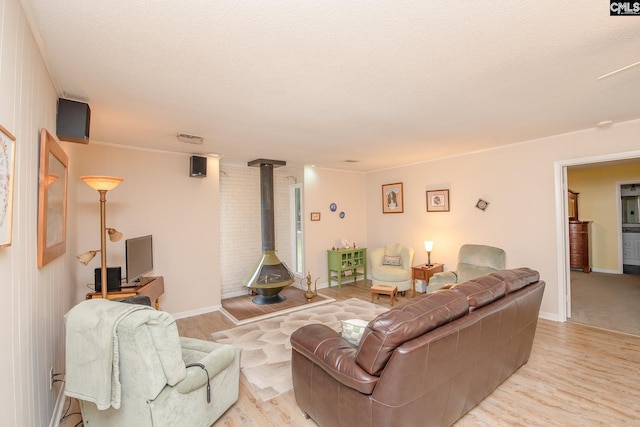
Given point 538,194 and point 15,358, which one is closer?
point 15,358

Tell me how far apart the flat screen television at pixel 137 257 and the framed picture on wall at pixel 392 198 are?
13.9 ft

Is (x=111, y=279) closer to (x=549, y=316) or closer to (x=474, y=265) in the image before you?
(x=474, y=265)

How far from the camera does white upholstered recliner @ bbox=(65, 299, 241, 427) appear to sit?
61.2 inches

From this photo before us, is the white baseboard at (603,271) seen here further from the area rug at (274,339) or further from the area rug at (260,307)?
the area rug at (260,307)

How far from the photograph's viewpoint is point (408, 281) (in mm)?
4992

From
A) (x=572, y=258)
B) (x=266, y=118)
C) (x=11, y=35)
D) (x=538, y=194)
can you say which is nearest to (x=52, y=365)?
(x=11, y=35)

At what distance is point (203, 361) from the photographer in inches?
76.8

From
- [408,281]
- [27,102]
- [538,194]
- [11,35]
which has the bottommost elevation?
[408,281]

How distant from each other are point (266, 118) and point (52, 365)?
2.53 meters

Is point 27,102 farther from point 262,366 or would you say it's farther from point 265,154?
point 265,154

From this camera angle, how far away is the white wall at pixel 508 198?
3.64 m

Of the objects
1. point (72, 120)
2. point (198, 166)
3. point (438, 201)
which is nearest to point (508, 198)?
point (438, 201)

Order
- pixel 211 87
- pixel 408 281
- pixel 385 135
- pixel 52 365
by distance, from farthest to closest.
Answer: pixel 408 281 < pixel 385 135 < pixel 211 87 < pixel 52 365

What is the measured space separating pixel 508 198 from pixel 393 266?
2112mm
